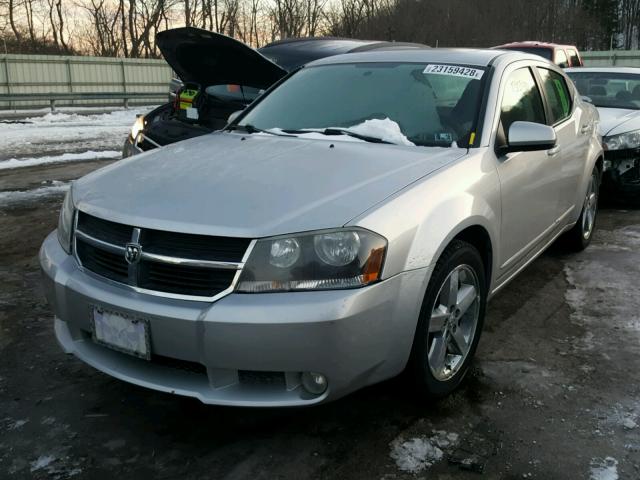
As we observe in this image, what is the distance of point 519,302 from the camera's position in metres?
4.26

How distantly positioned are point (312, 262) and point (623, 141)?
535cm

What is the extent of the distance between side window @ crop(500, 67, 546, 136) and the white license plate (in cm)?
219

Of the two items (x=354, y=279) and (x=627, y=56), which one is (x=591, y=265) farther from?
(x=627, y=56)

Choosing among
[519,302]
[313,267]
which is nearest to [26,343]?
[313,267]

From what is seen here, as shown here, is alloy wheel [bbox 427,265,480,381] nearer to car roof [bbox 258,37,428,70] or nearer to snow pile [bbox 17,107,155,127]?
car roof [bbox 258,37,428,70]

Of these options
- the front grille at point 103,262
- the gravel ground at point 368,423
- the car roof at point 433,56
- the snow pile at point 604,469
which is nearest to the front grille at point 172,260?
the front grille at point 103,262

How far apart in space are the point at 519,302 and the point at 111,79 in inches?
892

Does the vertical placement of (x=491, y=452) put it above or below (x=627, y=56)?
below

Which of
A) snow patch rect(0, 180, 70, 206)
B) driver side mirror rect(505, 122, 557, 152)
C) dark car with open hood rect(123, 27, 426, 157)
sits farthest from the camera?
snow patch rect(0, 180, 70, 206)

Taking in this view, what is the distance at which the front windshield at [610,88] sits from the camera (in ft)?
24.6

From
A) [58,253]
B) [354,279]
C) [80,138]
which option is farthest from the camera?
[80,138]

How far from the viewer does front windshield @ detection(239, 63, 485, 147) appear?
132 inches

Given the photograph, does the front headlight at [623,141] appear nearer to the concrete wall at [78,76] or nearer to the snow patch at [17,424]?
the snow patch at [17,424]

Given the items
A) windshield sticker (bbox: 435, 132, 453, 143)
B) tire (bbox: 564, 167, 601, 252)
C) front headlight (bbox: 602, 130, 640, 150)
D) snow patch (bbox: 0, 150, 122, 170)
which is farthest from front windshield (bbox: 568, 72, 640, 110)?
snow patch (bbox: 0, 150, 122, 170)
